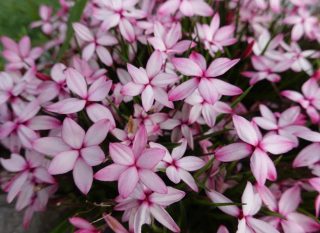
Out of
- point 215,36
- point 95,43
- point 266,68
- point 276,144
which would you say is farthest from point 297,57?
point 95,43

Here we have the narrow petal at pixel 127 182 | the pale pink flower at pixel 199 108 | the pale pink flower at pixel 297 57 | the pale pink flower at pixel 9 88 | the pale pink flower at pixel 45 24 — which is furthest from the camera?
the pale pink flower at pixel 45 24

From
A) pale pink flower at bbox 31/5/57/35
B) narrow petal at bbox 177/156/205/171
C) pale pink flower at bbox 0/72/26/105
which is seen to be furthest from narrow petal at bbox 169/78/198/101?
pale pink flower at bbox 31/5/57/35

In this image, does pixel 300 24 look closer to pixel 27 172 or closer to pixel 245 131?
pixel 245 131

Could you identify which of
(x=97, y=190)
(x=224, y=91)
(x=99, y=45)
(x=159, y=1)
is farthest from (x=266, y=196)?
(x=159, y=1)

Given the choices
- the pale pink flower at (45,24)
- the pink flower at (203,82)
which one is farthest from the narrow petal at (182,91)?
the pale pink flower at (45,24)

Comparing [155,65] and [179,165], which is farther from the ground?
[155,65]

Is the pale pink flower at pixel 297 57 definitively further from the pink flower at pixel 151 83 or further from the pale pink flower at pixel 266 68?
the pink flower at pixel 151 83

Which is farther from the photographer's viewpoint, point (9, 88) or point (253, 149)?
point (9, 88)
